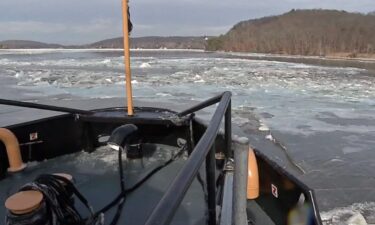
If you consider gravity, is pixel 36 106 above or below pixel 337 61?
above

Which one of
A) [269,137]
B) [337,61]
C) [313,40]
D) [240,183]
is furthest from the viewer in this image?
[313,40]

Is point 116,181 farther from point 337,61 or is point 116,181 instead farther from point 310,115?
point 337,61

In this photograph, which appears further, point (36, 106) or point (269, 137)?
point (269, 137)

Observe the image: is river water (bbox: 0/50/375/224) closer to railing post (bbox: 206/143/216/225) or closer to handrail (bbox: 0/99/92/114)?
handrail (bbox: 0/99/92/114)

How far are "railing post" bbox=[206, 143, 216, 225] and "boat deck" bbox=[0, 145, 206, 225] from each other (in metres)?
1.21

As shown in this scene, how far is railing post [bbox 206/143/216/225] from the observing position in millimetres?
1729

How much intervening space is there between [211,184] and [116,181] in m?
2.24

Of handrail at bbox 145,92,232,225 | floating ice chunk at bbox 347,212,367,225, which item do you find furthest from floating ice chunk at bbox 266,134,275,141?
handrail at bbox 145,92,232,225

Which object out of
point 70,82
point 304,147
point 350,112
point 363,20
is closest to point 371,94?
point 350,112

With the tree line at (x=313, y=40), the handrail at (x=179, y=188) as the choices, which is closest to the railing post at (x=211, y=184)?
the handrail at (x=179, y=188)

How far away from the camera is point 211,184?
1.76 metres

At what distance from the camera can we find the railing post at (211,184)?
1729mm

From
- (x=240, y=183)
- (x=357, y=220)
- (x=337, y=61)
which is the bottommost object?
(x=337, y=61)

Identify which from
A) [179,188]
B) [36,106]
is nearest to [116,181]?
[36,106]
